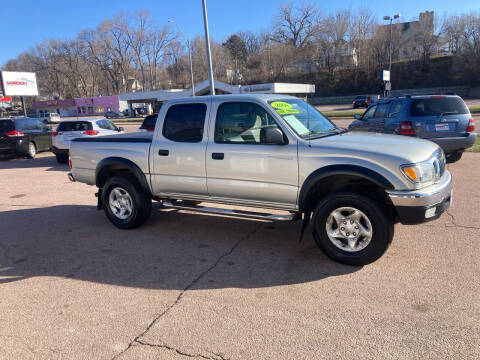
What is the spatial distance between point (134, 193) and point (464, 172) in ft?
23.7

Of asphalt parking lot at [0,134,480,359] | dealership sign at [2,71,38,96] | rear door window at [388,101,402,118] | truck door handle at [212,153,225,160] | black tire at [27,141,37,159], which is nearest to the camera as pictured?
asphalt parking lot at [0,134,480,359]

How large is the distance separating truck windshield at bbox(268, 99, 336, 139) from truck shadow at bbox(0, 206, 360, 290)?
4.72 ft

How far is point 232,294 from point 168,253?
140 cm

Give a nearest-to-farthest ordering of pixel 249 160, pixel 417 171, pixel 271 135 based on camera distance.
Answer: pixel 417 171 → pixel 271 135 → pixel 249 160

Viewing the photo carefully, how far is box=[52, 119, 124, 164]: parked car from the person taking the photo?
43.7ft

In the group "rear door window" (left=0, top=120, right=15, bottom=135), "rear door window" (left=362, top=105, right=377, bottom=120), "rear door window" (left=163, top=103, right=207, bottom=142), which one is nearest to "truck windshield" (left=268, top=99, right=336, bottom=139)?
"rear door window" (left=163, top=103, right=207, bottom=142)

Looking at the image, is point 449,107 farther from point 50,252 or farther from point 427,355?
point 50,252

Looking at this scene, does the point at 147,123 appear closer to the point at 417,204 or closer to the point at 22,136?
the point at 22,136

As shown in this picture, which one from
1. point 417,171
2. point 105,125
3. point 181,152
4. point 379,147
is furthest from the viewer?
point 105,125

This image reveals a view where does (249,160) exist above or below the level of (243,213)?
above

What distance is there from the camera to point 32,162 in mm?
14641

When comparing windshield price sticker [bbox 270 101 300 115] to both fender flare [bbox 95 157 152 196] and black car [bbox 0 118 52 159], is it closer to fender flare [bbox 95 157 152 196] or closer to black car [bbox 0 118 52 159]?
fender flare [bbox 95 157 152 196]

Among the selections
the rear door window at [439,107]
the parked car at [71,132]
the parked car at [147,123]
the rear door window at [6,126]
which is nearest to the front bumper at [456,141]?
the rear door window at [439,107]

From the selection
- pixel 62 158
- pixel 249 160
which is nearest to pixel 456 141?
pixel 249 160
